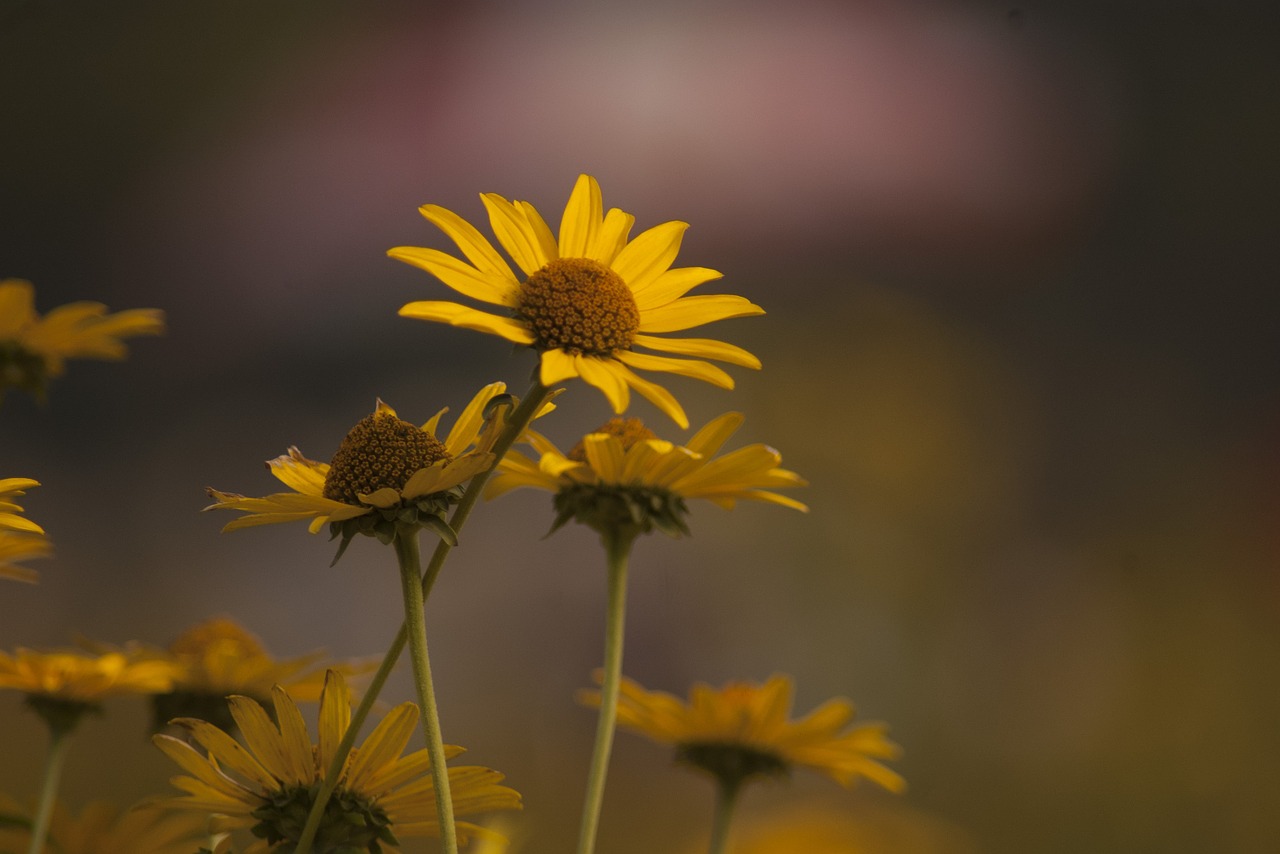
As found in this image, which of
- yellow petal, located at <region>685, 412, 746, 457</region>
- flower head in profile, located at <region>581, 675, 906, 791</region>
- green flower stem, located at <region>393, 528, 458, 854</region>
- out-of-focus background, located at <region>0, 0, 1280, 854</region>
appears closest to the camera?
green flower stem, located at <region>393, 528, 458, 854</region>

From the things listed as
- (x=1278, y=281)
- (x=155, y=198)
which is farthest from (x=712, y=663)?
(x=1278, y=281)

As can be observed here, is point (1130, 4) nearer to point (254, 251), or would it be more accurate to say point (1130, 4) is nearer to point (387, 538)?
point (254, 251)

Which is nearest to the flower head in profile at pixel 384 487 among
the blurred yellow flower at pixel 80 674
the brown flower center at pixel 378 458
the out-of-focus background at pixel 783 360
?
the brown flower center at pixel 378 458

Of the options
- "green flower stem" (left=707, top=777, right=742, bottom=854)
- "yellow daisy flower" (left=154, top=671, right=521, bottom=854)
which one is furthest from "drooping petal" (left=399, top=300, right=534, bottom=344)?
"green flower stem" (left=707, top=777, right=742, bottom=854)

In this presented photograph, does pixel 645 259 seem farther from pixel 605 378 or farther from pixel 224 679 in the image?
pixel 224 679

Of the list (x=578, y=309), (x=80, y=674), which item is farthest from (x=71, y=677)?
(x=578, y=309)

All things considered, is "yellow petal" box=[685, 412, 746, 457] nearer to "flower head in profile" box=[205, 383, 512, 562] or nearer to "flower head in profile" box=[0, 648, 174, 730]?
"flower head in profile" box=[205, 383, 512, 562]
